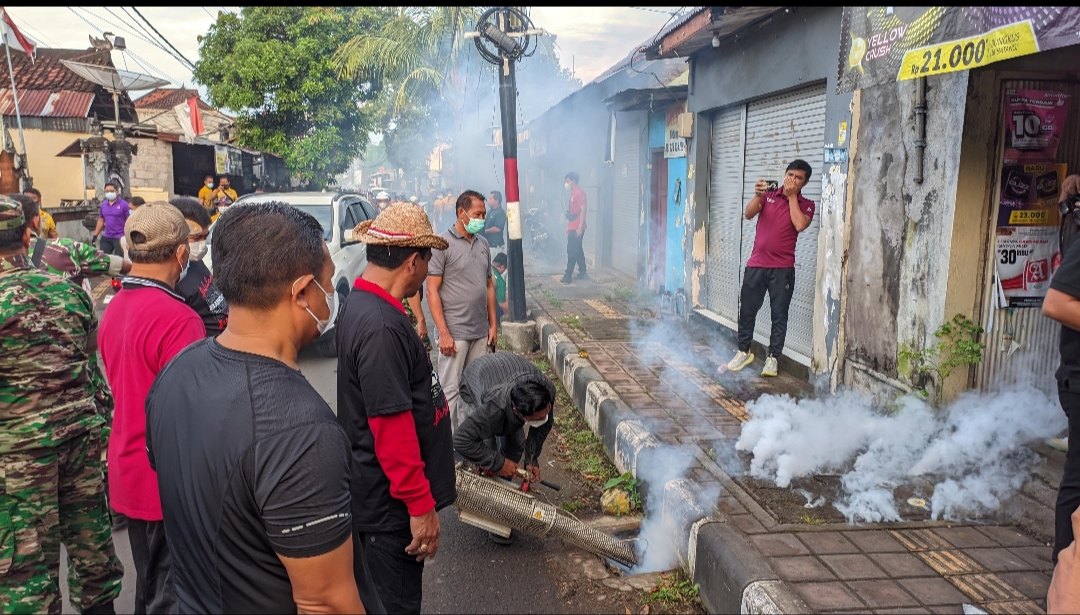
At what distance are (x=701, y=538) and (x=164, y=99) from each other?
3745 cm

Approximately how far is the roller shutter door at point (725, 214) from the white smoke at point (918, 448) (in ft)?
12.4

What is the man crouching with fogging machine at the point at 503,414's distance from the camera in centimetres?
386

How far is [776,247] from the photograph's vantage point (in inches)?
263

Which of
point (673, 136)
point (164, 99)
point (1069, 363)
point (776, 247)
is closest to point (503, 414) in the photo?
point (1069, 363)

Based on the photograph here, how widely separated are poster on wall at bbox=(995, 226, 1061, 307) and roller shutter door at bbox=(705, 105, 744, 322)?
3766 mm

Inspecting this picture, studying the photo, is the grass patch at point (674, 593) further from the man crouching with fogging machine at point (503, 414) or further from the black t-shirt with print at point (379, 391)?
the black t-shirt with print at point (379, 391)

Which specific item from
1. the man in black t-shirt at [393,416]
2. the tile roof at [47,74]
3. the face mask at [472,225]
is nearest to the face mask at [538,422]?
the man in black t-shirt at [393,416]

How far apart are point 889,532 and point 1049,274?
262 centimetres

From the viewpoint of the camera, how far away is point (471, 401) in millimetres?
4277

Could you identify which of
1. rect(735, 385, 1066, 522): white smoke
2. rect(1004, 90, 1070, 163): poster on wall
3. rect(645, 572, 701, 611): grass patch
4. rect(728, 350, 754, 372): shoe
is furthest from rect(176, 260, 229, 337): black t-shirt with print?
rect(1004, 90, 1070, 163): poster on wall

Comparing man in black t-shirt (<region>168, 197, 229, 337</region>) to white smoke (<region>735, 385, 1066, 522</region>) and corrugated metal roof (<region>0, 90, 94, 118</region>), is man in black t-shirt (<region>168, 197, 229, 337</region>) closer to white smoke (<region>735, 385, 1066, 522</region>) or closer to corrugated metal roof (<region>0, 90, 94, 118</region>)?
white smoke (<region>735, 385, 1066, 522</region>)

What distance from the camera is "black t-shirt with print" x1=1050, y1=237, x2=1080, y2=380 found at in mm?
2848

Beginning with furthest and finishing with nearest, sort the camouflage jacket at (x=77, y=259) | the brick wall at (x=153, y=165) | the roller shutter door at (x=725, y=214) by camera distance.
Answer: the brick wall at (x=153, y=165), the roller shutter door at (x=725, y=214), the camouflage jacket at (x=77, y=259)

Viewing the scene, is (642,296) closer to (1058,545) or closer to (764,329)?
(764,329)
